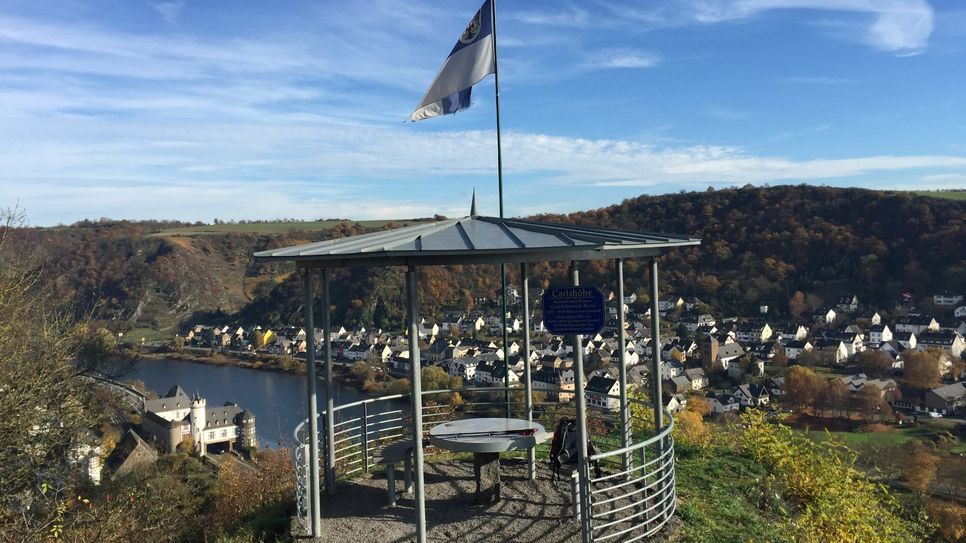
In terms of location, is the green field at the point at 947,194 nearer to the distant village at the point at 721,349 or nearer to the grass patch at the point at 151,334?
the distant village at the point at 721,349

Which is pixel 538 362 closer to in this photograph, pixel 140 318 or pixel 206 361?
pixel 206 361

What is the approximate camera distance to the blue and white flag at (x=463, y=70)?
356 inches

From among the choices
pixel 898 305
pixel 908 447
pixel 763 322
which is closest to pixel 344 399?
pixel 908 447

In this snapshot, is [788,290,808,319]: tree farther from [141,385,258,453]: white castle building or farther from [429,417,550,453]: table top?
[429,417,550,453]: table top

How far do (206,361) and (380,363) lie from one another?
99.2 ft

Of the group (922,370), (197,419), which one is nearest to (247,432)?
(197,419)

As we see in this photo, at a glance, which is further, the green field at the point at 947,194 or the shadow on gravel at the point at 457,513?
the green field at the point at 947,194

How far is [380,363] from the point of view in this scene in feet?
217

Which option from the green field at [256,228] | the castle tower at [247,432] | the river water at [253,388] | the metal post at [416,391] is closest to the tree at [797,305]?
the river water at [253,388]

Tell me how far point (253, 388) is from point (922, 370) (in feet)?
213

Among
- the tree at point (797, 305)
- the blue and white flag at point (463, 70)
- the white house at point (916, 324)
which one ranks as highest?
the blue and white flag at point (463, 70)

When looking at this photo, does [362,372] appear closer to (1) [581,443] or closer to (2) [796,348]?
(2) [796,348]

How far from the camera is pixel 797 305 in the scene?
79.6 metres

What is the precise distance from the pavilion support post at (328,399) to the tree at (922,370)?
66.2 metres
